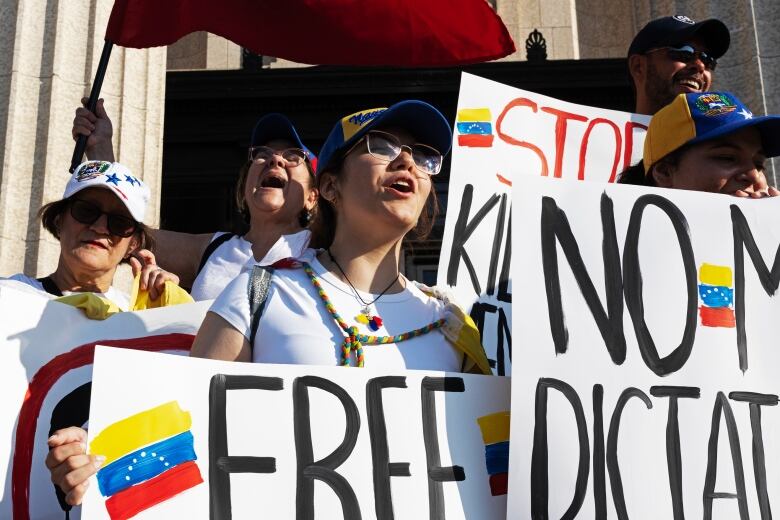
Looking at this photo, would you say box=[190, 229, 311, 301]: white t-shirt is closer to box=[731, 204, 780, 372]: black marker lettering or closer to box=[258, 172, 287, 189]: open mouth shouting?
box=[258, 172, 287, 189]: open mouth shouting

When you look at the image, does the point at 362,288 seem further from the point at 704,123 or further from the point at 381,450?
the point at 704,123

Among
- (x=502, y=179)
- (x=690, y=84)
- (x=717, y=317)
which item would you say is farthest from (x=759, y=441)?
(x=690, y=84)

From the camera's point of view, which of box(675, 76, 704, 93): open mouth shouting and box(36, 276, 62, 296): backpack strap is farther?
box(675, 76, 704, 93): open mouth shouting

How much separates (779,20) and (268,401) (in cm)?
424

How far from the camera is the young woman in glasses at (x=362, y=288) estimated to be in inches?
87.9

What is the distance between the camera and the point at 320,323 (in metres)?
2.28

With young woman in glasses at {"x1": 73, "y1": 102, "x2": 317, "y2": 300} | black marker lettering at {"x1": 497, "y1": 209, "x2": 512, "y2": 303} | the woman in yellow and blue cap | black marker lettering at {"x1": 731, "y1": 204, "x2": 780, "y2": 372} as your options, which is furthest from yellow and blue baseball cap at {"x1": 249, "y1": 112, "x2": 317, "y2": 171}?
black marker lettering at {"x1": 731, "y1": 204, "x2": 780, "y2": 372}

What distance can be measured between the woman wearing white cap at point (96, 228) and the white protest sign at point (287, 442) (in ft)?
3.45

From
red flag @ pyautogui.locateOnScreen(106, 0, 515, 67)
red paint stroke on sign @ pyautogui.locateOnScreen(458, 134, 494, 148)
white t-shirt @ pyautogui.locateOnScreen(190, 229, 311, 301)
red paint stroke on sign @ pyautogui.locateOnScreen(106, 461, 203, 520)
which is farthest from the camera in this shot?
red flag @ pyautogui.locateOnScreen(106, 0, 515, 67)

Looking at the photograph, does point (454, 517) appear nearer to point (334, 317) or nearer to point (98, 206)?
point (334, 317)

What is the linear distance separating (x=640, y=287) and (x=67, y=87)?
166 inches

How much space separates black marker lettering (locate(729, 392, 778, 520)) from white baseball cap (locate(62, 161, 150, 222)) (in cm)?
186

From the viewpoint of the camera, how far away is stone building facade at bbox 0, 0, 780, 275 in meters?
5.29

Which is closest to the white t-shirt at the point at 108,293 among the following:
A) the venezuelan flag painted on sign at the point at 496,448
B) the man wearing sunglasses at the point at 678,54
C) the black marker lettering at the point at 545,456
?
the venezuelan flag painted on sign at the point at 496,448
